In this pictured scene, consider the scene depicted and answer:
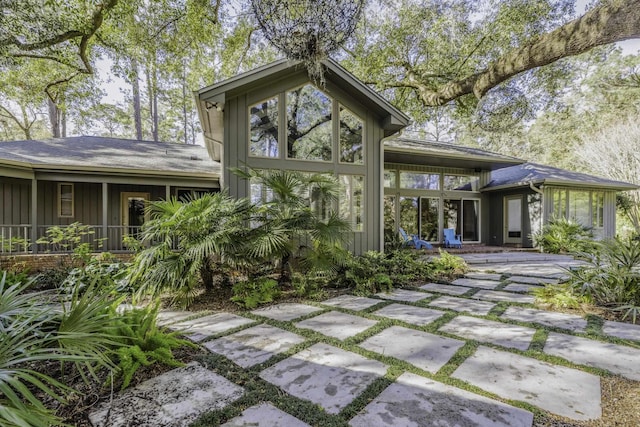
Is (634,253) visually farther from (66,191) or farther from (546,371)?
(66,191)

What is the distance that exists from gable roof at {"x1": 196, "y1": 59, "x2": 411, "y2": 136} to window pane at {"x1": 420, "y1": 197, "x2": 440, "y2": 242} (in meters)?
4.40

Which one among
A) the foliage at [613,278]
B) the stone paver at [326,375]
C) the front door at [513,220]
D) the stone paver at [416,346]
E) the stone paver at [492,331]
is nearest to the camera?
the stone paver at [326,375]

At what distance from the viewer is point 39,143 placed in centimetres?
959

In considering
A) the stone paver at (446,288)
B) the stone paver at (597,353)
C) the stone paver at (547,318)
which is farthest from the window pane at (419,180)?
the stone paver at (597,353)

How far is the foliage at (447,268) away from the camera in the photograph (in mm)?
6500

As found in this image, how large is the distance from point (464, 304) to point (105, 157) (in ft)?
33.1

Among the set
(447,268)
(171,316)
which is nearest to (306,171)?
(447,268)

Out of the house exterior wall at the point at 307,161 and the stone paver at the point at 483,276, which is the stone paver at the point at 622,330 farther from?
the house exterior wall at the point at 307,161

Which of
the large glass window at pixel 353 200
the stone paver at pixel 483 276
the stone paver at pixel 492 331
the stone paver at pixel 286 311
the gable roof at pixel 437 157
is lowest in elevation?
the stone paver at pixel 483 276

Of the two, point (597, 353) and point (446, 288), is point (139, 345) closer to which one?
point (597, 353)

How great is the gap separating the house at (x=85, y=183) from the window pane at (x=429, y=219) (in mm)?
7690

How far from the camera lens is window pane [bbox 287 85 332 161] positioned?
747 centimetres

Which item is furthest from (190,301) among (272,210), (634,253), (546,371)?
(634,253)

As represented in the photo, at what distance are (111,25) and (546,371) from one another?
488 inches
